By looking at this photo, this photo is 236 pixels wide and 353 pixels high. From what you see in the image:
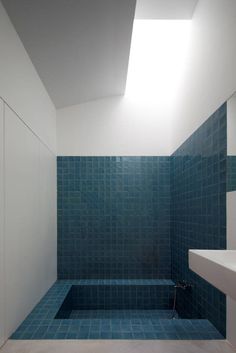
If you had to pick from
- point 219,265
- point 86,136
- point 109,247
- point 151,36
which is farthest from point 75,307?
point 151,36

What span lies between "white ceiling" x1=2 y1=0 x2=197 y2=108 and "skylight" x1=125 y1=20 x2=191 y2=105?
1.19 feet

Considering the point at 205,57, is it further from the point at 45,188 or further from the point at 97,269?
the point at 97,269

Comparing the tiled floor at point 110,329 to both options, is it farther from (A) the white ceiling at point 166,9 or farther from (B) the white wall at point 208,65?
(A) the white ceiling at point 166,9

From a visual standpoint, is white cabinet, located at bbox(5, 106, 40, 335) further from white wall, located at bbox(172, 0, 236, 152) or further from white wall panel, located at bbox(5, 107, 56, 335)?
white wall, located at bbox(172, 0, 236, 152)

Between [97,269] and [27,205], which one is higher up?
[27,205]

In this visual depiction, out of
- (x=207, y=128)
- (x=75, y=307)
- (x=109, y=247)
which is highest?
(x=207, y=128)

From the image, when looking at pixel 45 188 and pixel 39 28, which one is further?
pixel 45 188

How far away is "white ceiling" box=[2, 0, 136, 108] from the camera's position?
7.36 ft

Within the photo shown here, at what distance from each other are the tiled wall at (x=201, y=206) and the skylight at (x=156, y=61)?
92 centimetres

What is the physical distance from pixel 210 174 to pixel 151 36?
225cm

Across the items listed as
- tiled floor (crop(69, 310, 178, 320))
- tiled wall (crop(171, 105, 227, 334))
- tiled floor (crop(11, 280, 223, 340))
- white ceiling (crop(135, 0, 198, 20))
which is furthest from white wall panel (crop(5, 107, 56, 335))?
white ceiling (crop(135, 0, 198, 20))

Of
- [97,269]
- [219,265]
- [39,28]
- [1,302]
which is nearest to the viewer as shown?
[219,265]

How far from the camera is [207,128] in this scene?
2.50 meters

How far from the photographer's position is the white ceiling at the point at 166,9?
3000mm
